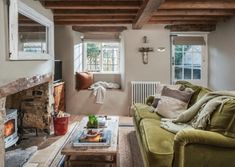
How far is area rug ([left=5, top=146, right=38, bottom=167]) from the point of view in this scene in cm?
333

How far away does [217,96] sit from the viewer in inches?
Result: 121

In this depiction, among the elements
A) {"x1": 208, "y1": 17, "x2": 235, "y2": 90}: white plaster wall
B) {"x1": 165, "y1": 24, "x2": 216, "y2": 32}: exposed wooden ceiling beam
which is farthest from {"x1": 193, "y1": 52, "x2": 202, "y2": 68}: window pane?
{"x1": 165, "y1": 24, "x2": 216, "y2": 32}: exposed wooden ceiling beam

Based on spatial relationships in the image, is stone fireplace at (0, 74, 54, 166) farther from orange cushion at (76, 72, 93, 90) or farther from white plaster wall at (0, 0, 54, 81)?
orange cushion at (76, 72, 93, 90)

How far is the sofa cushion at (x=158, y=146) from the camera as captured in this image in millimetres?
2434

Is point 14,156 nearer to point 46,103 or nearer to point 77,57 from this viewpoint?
point 46,103

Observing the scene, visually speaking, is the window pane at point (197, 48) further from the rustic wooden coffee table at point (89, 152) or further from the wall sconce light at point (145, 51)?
the rustic wooden coffee table at point (89, 152)

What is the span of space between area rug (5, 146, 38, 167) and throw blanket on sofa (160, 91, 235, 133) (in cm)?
180

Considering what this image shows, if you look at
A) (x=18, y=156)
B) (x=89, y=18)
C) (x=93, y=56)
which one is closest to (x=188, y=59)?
(x=93, y=56)

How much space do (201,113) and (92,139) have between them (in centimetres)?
124

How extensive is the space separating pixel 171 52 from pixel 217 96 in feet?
12.0

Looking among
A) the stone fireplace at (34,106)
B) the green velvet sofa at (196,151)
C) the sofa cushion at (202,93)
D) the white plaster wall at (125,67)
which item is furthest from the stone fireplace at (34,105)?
the green velvet sofa at (196,151)

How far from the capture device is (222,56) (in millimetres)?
6031

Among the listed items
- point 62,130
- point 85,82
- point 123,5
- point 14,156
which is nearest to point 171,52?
point 85,82

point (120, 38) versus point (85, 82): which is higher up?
point (120, 38)
